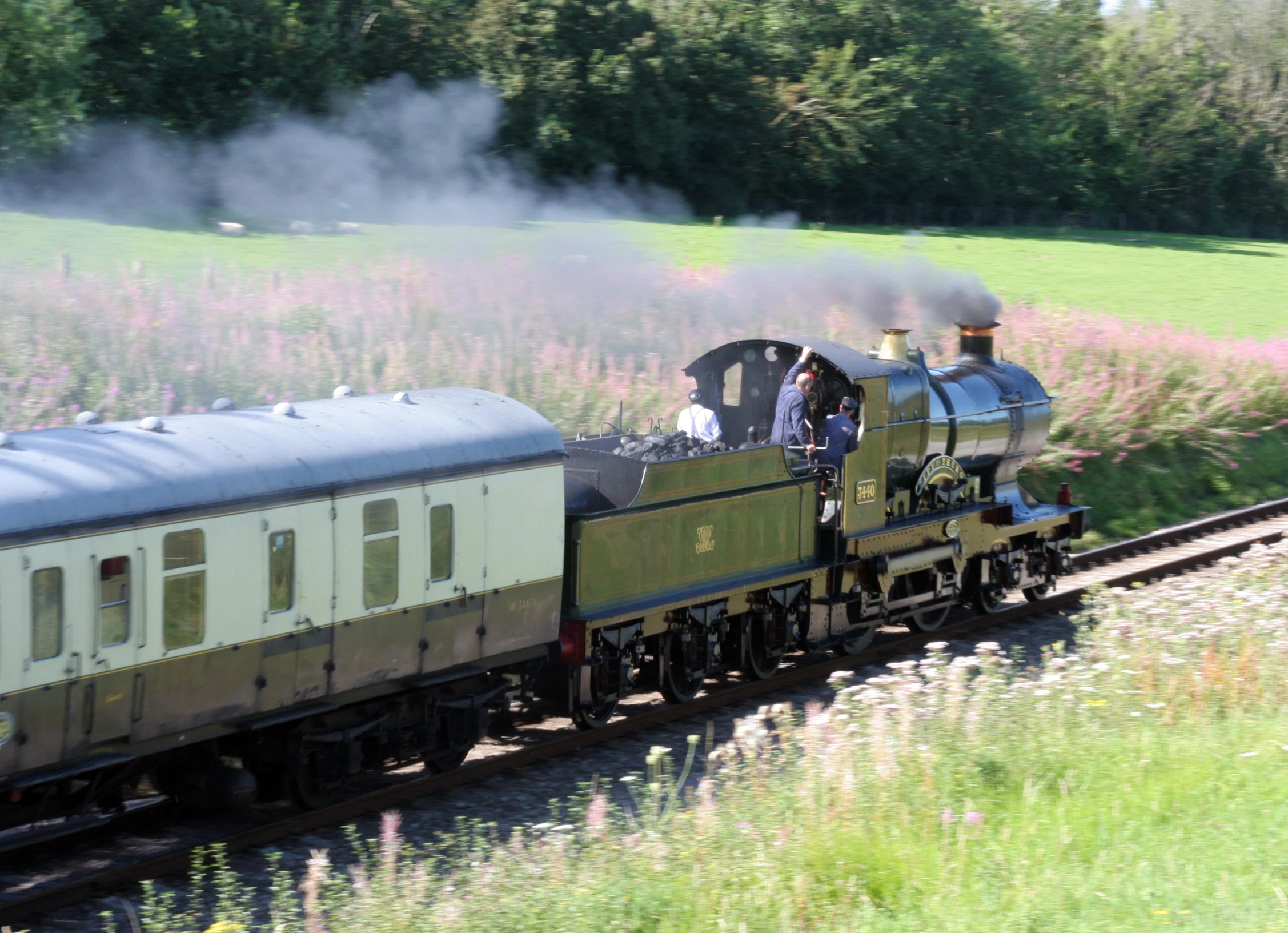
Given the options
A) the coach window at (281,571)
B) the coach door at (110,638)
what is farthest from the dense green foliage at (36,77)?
the coach door at (110,638)

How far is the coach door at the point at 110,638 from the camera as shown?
7.56 metres

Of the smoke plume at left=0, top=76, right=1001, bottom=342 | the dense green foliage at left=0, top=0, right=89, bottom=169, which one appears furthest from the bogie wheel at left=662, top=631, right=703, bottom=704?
the dense green foliage at left=0, top=0, right=89, bottom=169

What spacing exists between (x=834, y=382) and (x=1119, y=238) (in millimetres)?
47580

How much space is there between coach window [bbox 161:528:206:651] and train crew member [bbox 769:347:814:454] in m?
6.06

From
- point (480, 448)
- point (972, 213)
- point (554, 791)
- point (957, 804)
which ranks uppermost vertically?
point (972, 213)

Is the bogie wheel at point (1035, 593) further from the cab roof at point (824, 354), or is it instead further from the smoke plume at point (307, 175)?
the smoke plume at point (307, 175)

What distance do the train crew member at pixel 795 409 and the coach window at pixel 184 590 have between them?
6059 mm

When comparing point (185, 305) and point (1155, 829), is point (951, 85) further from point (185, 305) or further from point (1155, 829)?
point (1155, 829)

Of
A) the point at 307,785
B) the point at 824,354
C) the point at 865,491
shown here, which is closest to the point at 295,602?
the point at 307,785

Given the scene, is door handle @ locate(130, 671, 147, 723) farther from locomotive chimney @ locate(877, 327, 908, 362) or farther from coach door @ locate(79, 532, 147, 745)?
locomotive chimney @ locate(877, 327, 908, 362)

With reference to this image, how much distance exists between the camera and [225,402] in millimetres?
9664

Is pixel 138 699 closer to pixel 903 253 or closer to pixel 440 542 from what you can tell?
pixel 440 542

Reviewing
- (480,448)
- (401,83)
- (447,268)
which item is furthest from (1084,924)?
(401,83)

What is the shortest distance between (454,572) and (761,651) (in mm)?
4231
